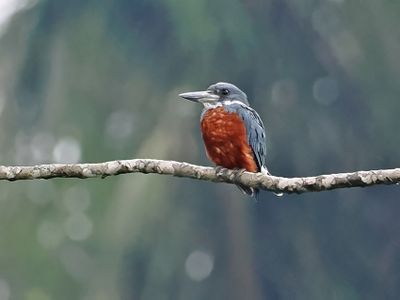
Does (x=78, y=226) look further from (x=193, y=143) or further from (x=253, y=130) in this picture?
(x=253, y=130)

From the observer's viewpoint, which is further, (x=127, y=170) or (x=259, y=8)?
(x=259, y=8)

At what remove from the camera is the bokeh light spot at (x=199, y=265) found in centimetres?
1461

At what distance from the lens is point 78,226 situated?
15.0 metres

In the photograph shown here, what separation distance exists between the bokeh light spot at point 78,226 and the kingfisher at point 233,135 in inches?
345

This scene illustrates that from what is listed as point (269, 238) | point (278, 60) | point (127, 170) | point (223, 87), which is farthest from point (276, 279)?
point (127, 170)

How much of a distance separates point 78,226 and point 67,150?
40.6 inches

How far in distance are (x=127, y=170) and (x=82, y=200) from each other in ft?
33.1

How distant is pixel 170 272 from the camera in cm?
1456

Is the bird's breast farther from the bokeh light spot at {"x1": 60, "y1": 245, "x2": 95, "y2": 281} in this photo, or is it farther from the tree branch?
the bokeh light spot at {"x1": 60, "y1": 245, "x2": 95, "y2": 281}

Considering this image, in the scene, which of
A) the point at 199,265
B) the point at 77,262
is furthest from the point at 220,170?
the point at 77,262

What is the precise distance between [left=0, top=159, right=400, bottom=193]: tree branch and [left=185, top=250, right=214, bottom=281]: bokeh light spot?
9.29 m

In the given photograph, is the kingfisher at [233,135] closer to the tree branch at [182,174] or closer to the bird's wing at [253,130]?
the bird's wing at [253,130]

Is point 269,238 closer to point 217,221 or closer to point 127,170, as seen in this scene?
point 217,221

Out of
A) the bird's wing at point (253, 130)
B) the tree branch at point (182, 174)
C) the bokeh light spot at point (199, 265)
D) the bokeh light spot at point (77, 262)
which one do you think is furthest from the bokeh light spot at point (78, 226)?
the tree branch at point (182, 174)
